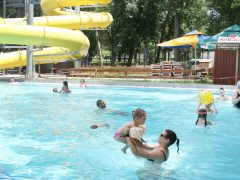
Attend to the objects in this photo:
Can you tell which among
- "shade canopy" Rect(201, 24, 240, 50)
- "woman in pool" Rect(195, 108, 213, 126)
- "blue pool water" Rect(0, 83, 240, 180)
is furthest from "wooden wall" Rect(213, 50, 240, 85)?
"woman in pool" Rect(195, 108, 213, 126)

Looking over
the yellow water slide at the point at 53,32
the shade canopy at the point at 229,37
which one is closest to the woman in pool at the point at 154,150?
the yellow water slide at the point at 53,32

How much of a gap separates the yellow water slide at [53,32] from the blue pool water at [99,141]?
323cm

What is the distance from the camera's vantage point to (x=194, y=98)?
15242 millimetres

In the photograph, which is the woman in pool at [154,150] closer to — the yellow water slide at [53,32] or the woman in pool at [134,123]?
the woman in pool at [134,123]

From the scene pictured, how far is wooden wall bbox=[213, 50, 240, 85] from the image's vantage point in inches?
762

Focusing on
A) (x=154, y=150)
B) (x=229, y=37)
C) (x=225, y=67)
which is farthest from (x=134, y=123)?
(x=225, y=67)

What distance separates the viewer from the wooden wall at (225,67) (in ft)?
63.5

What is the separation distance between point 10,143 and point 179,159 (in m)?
3.12

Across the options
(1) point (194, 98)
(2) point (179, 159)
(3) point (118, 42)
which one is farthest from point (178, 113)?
(3) point (118, 42)

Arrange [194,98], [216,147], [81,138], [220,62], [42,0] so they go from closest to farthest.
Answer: [216,147], [81,138], [194,98], [220,62], [42,0]

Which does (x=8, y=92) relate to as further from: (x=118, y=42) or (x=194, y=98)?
(x=118, y=42)

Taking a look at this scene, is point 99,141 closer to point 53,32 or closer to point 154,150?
point 154,150

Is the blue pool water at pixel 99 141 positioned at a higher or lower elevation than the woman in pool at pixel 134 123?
lower

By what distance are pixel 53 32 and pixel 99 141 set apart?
11.3 metres
